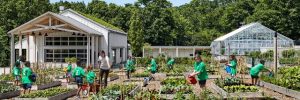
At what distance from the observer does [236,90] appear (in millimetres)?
17172

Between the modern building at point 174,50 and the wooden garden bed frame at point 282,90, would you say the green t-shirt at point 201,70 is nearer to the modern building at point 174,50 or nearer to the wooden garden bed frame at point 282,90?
the wooden garden bed frame at point 282,90

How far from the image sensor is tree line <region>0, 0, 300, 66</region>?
207 ft

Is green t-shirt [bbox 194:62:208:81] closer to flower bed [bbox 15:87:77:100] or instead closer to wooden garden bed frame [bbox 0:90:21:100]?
flower bed [bbox 15:87:77:100]

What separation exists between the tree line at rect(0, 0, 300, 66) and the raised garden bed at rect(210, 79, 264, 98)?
4231 cm

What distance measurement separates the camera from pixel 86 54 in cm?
4566

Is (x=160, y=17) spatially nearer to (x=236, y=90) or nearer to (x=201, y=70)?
(x=236, y=90)

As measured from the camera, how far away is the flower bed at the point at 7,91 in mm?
18130

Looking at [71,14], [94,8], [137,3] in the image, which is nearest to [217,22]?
[137,3]

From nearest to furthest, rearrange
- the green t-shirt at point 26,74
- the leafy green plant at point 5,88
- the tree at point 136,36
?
the green t-shirt at point 26,74 < the leafy green plant at point 5,88 < the tree at point 136,36

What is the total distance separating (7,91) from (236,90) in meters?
8.45

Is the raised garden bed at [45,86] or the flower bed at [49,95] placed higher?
the flower bed at [49,95]

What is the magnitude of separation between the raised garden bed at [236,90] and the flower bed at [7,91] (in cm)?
772

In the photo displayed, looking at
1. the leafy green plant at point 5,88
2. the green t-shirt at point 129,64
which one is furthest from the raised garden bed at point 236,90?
the green t-shirt at point 129,64

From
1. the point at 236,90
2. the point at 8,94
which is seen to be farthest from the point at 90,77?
the point at 236,90
